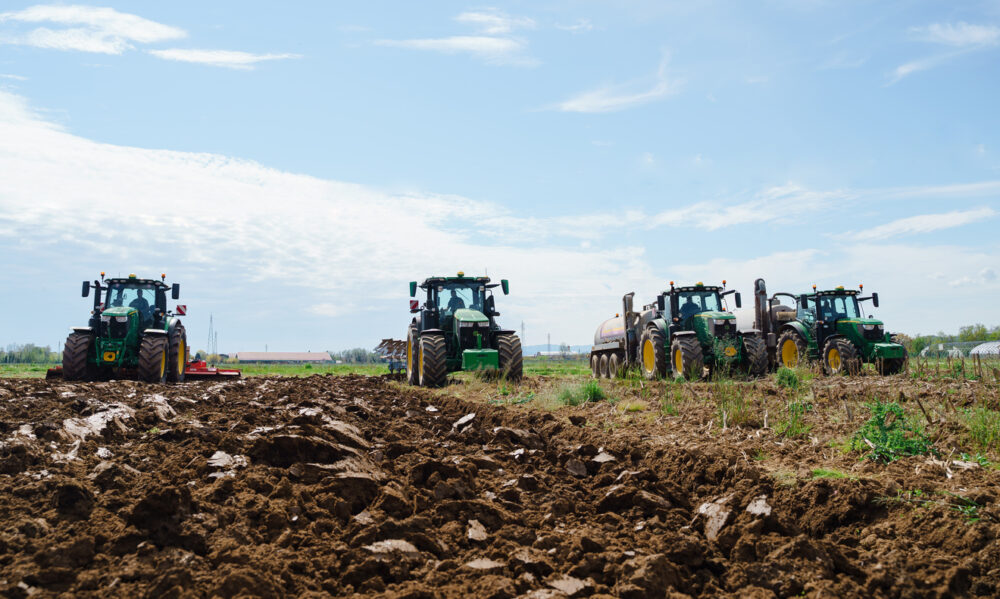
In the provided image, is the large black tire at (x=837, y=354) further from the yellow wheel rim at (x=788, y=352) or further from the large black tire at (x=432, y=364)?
the large black tire at (x=432, y=364)

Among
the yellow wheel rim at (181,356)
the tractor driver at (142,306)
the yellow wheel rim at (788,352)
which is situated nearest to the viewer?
the yellow wheel rim at (181,356)

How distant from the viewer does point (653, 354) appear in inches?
712

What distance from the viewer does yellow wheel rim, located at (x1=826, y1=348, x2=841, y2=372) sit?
18128mm

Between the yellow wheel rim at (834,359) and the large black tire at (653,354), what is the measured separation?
4495 millimetres

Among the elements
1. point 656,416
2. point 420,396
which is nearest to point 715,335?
point 420,396

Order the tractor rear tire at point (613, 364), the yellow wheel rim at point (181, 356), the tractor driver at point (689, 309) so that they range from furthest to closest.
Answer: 1. the tractor rear tire at point (613, 364)
2. the tractor driver at point (689, 309)
3. the yellow wheel rim at point (181, 356)

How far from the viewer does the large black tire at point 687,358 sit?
16.0 meters

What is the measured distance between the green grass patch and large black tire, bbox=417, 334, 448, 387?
10.1 metres

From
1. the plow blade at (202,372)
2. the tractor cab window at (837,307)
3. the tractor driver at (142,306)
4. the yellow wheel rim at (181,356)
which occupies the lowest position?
the plow blade at (202,372)

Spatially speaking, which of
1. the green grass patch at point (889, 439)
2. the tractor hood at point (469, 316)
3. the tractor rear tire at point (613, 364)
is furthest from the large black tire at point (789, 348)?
the green grass patch at point (889, 439)

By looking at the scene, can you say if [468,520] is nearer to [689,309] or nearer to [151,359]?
[151,359]

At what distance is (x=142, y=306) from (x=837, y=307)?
18.8 m

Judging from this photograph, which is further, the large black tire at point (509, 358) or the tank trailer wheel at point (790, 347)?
the tank trailer wheel at point (790, 347)

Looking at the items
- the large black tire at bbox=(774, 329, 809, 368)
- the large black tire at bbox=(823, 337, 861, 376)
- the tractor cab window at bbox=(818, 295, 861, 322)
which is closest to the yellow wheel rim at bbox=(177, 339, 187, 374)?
the large black tire at bbox=(774, 329, 809, 368)
